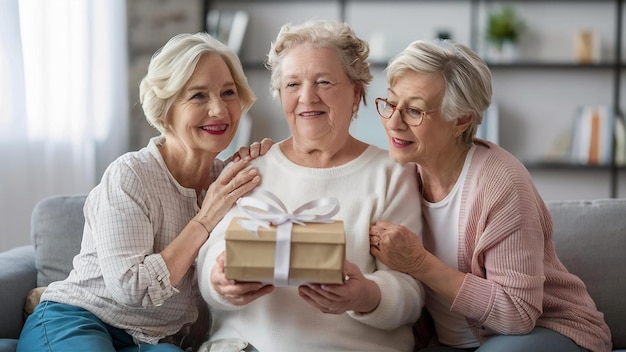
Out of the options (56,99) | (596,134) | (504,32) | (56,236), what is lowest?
(596,134)

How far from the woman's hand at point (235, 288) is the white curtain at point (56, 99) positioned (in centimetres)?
188

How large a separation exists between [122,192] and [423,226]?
80 centimetres

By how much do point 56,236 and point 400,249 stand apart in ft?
3.74

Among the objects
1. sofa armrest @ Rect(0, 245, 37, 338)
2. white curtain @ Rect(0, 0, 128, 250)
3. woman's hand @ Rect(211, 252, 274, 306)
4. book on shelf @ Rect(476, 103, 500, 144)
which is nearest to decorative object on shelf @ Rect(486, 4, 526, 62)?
book on shelf @ Rect(476, 103, 500, 144)

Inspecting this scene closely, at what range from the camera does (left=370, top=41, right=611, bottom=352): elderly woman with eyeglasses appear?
6.18 ft

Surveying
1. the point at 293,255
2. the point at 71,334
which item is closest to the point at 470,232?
the point at 293,255

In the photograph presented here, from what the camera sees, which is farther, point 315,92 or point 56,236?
point 56,236

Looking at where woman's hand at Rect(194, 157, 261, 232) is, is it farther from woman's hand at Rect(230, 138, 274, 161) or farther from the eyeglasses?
the eyeglasses

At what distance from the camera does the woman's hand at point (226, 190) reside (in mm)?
2027

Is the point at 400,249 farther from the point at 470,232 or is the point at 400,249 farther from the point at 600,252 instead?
the point at 600,252

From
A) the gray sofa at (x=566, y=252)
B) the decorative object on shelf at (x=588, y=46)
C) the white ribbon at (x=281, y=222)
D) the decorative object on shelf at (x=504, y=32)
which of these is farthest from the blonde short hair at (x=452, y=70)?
the decorative object on shelf at (x=588, y=46)

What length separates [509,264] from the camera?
1882mm

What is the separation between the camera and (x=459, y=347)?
2.09 m

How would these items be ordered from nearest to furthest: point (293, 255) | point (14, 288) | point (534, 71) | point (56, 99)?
point (293, 255) → point (14, 288) → point (56, 99) → point (534, 71)
